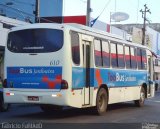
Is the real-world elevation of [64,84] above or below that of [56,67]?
below

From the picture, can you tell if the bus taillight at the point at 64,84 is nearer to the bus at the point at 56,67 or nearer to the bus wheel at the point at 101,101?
the bus at the point at 56,67

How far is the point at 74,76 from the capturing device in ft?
50.6

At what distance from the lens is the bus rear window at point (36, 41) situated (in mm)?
15406

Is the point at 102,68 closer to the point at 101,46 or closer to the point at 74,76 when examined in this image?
the point at 101,46

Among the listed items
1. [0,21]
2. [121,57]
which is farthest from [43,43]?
[0,21]

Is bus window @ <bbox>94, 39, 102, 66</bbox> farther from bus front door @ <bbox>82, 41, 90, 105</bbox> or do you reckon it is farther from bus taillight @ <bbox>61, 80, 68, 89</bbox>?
bus taillight @ <bbox>61, 80, 68, 89</bbox>

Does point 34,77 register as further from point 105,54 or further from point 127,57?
point 127,57

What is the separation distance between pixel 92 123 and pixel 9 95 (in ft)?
9.93

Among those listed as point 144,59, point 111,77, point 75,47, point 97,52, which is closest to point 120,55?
point 111,77

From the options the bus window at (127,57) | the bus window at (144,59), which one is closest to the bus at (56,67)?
the bus window at (127,57)

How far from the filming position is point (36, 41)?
1564cm

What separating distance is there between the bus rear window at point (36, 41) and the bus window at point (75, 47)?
0.52m

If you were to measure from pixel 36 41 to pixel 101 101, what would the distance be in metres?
3.78

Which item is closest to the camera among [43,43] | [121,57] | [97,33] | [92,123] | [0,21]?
[92,123]
